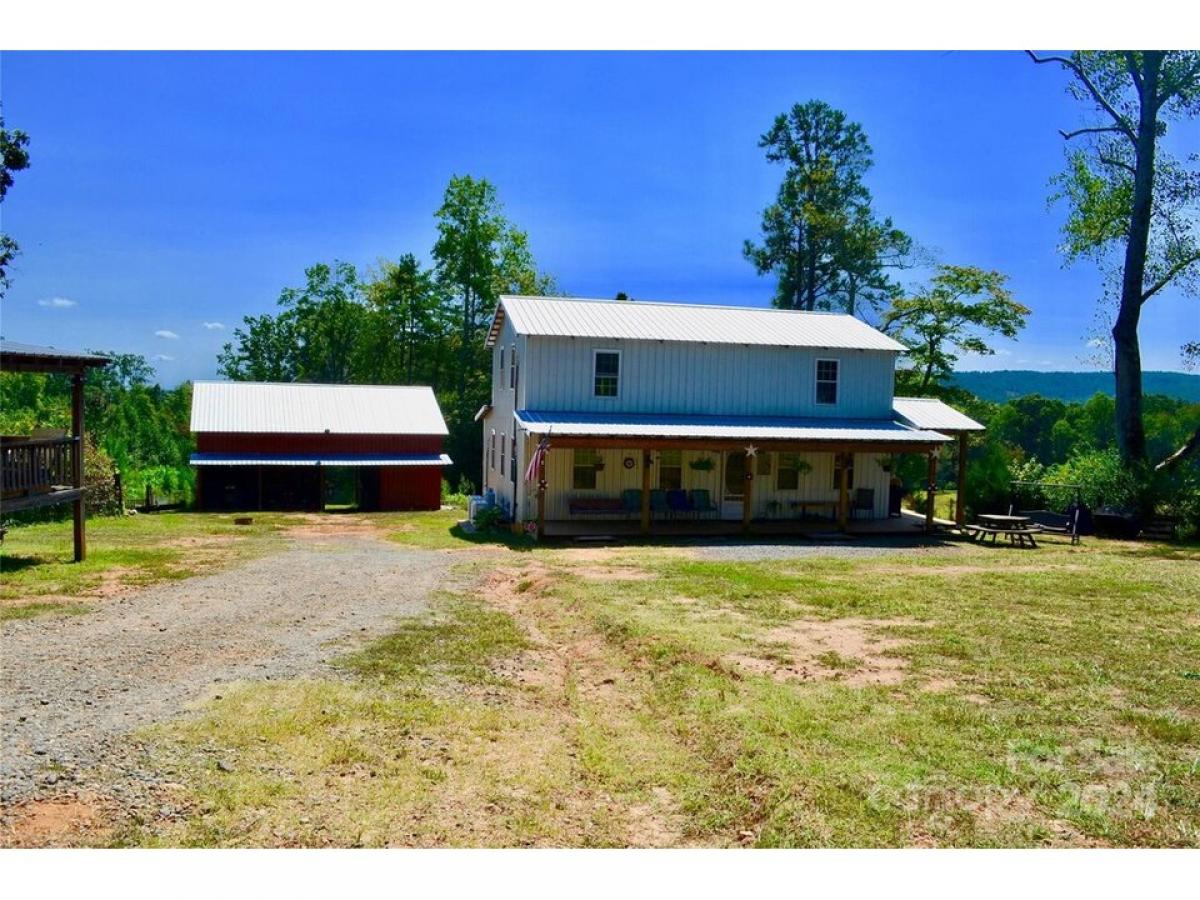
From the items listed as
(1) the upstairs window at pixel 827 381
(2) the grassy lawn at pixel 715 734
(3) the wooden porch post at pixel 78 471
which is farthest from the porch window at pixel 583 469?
(3) the wooden porch post at pixel 78 471

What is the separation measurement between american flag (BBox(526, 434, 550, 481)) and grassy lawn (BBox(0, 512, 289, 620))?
585 centimetres

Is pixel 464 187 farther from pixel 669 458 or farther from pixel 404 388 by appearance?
pixel 669 458

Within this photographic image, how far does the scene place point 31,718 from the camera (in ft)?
21.5

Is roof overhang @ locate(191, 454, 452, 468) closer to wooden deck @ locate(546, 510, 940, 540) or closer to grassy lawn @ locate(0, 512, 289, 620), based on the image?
grassy lawn @ locate(0, 512, 289, 620)

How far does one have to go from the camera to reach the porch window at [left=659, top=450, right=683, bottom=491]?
22427 millimetres

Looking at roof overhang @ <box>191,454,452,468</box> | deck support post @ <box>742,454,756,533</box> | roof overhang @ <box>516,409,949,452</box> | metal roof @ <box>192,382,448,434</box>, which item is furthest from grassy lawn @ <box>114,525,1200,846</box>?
metal roof @ <box>192,382,448,434</box>

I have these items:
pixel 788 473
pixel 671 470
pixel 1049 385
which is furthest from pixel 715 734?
pixel 1049 385

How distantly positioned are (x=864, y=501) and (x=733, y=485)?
13.2 ft

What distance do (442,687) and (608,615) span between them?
3.29 metres

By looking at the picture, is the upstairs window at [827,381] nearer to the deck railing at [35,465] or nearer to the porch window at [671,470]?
the porch window at [671,470]

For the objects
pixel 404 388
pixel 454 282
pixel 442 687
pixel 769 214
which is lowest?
pixel 442 687

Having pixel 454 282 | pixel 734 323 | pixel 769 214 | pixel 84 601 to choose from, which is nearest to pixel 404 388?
pixel 454 282

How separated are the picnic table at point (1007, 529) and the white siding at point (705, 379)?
438 cm

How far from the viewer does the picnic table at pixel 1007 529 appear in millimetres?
20438
